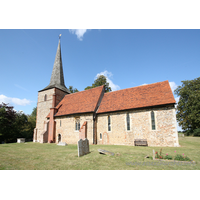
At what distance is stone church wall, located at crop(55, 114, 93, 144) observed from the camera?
18812 millimetres

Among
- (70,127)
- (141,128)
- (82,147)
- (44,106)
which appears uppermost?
(44,106)

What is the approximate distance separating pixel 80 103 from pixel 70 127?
442 cm

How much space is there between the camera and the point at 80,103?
72.2 ft

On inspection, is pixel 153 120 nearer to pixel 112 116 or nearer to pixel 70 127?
pixel 112 116

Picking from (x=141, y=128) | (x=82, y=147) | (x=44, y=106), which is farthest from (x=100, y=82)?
(x=82, y=147)

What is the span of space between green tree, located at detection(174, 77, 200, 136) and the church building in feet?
63.6

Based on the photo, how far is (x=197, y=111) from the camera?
3003 cm

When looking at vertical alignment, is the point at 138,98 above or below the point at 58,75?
below

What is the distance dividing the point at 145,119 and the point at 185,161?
29.0 feet

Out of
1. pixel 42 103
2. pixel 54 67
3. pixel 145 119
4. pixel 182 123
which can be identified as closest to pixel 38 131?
pixel 42 103

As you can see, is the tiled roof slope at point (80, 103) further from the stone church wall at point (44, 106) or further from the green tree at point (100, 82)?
the green tree at point (100, 82)

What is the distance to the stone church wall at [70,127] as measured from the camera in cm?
1881

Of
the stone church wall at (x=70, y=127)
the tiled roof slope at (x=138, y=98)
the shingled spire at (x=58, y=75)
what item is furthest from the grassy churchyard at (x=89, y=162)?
the shingled spire at (x=58, y=75)

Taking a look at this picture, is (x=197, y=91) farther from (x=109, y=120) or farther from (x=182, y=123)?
(x=109, y=120)
